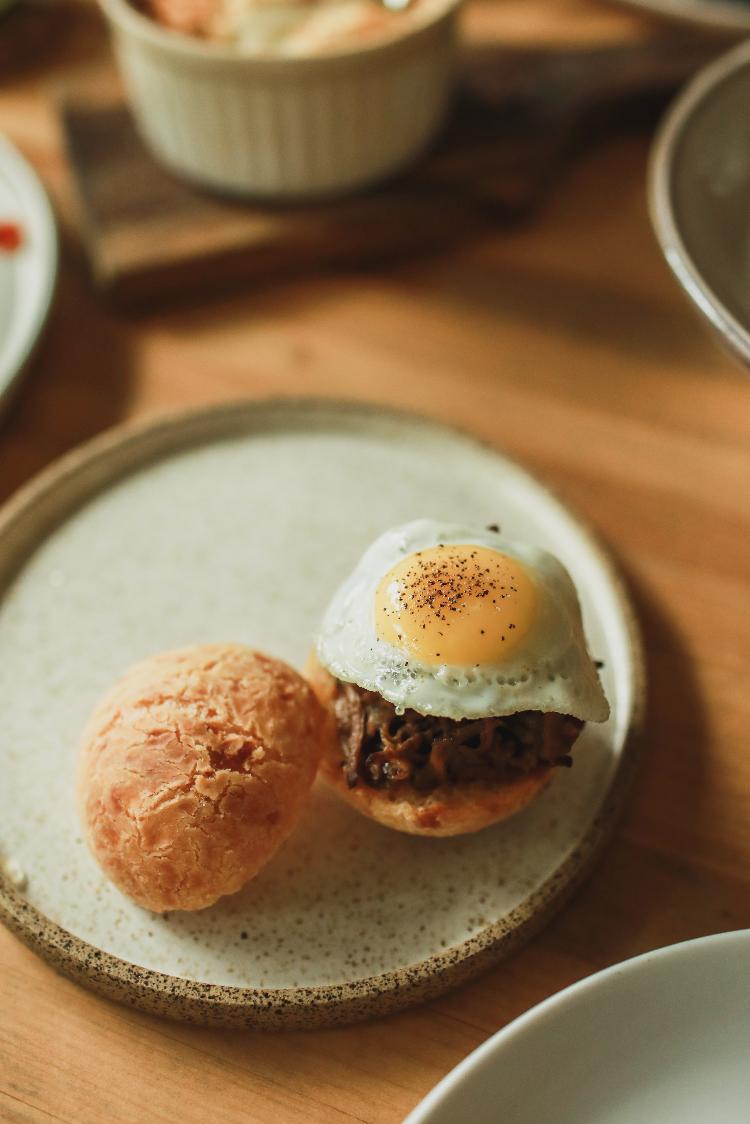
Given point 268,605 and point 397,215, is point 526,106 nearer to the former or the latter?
point 397,215

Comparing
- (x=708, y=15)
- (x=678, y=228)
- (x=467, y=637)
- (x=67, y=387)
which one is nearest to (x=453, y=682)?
(x=467, y=637)

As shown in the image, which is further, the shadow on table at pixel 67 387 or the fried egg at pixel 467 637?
the shadow on table at pixel 67 387

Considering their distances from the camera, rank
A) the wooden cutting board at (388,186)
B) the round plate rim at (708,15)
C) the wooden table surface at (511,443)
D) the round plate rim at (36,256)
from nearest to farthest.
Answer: the wooden table surface at (511,443), the round plate rim at (36,256), the wooden cutting board at (388,186), the round plate rim at (708,15)

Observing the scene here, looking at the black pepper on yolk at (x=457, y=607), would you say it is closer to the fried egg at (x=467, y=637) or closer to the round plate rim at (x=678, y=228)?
the fried egg at (x=467, y=637)

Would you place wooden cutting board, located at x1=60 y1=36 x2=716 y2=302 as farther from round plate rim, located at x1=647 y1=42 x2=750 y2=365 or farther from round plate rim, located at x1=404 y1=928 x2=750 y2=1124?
round plate rim, located at x1=404 y1=928 x2=750 y2=1124

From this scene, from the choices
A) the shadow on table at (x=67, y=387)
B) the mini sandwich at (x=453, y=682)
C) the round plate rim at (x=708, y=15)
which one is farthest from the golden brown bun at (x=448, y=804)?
the round plate rim at (x=708, y=15)

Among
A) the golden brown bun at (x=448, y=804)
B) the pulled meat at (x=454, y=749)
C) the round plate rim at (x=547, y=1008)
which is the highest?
the pulled meat at (x=454, y=749)

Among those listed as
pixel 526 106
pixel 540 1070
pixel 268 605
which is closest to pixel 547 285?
pixel 526 106

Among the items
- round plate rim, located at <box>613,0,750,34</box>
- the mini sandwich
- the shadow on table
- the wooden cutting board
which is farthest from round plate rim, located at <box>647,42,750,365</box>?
the shadow on table
